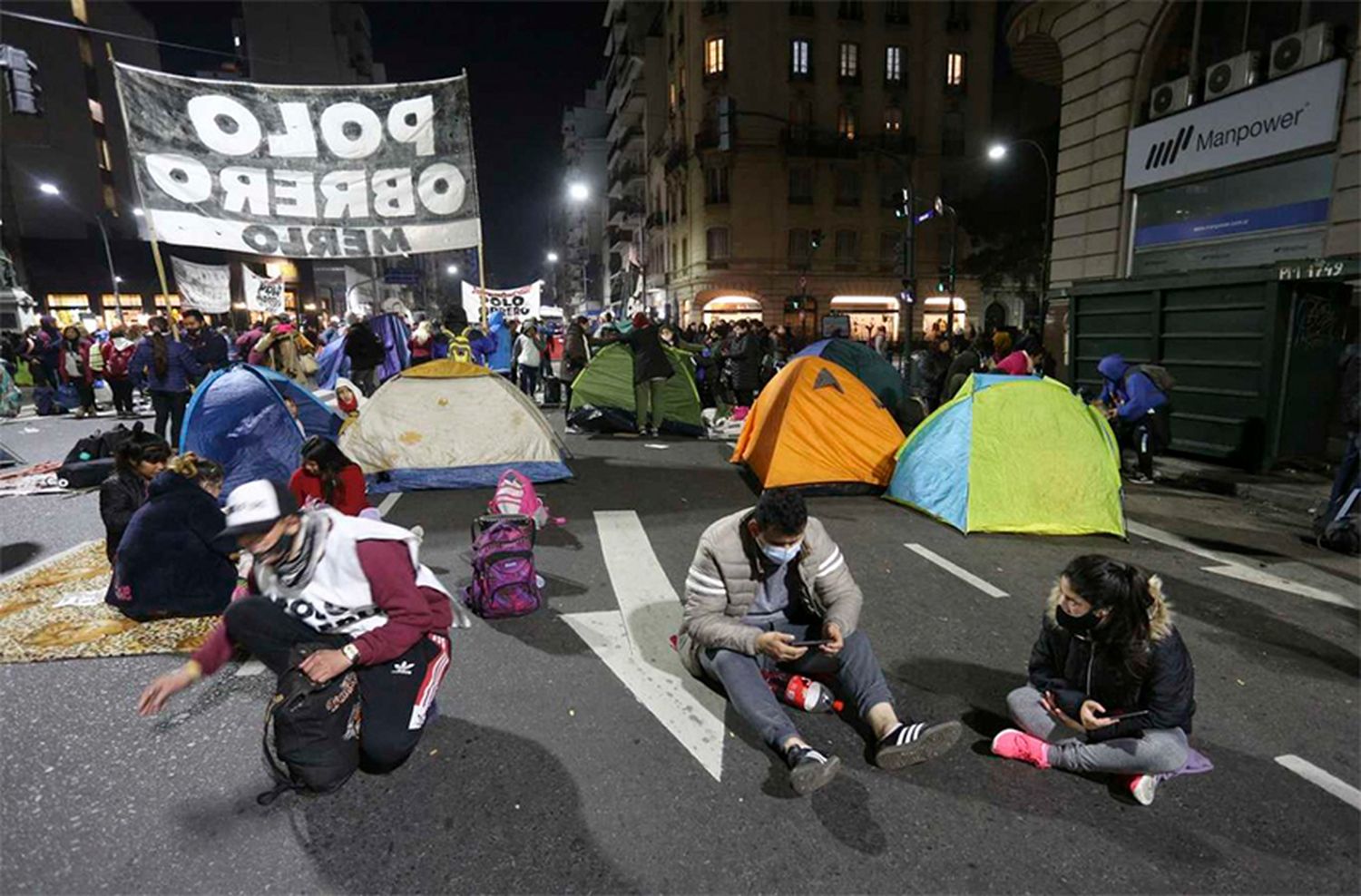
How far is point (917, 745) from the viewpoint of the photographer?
9.47ft

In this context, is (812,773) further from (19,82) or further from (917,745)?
(19,82)

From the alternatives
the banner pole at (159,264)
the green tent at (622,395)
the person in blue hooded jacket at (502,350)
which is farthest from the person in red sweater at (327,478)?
the person in blue hooded jacket at (502,350)

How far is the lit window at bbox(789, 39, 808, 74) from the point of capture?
37.3m

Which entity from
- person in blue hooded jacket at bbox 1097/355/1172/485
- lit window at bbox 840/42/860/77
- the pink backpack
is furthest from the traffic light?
lit window at bbox 840/42/860/77

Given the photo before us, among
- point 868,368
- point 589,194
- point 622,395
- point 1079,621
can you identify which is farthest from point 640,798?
point 589,194

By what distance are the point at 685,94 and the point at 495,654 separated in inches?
1631

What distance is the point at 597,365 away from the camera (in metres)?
11.3

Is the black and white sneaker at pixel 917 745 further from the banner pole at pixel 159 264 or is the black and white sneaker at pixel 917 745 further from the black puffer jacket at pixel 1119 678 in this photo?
the banner pole at pixel 159 264

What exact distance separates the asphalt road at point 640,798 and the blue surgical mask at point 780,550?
0.84 m

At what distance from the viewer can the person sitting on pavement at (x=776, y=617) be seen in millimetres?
3098

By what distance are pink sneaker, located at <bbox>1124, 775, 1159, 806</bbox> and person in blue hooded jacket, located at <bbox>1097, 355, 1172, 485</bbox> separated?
6563mm

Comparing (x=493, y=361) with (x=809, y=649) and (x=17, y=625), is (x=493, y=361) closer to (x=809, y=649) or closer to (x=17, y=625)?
(x=17, y=625)

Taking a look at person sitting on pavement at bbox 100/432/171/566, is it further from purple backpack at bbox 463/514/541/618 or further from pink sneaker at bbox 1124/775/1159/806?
pink sneaker at bbox 1124/775/1159/806

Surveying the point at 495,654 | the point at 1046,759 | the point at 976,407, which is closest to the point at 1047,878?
the point at 1046,759
